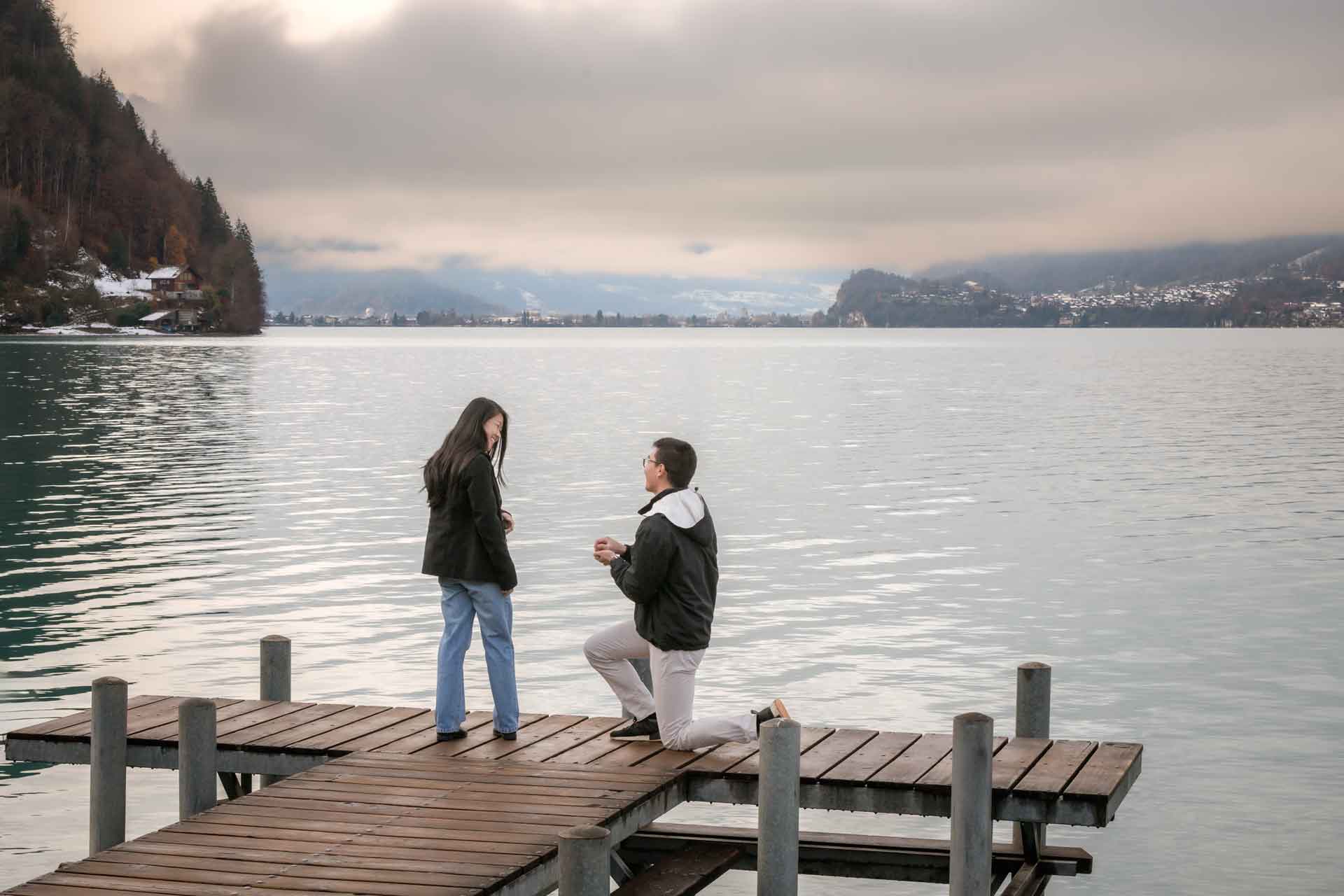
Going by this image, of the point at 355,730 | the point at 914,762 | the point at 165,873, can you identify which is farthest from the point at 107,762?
the point at 914,762

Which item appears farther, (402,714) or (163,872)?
(402,714)

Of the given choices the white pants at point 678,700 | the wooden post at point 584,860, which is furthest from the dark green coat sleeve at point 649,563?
the wooden post at point 584,860

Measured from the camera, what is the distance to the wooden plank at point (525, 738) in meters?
10.1

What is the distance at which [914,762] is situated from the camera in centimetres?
967

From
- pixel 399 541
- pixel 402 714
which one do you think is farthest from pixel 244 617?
pixel 402 714

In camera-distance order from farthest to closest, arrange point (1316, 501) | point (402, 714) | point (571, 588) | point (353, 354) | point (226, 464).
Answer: point (353, 354)
point (226, 464)
point (1316, 501)
point (571, 588)
point (402, 714)

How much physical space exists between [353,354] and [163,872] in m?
196

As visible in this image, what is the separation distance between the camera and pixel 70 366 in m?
111

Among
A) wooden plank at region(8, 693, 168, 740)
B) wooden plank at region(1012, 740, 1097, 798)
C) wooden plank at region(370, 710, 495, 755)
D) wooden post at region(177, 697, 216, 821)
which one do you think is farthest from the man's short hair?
wooden plank at region(8, 693, 168, 740)

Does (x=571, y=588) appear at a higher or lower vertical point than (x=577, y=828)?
lower

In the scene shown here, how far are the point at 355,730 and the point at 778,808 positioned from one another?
3.38 meters

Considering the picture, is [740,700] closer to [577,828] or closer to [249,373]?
[577,828]

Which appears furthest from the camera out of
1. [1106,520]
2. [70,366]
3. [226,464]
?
[70,366]

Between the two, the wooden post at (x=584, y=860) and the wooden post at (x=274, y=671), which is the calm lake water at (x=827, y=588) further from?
the wooden post at (x=584, y=860)
